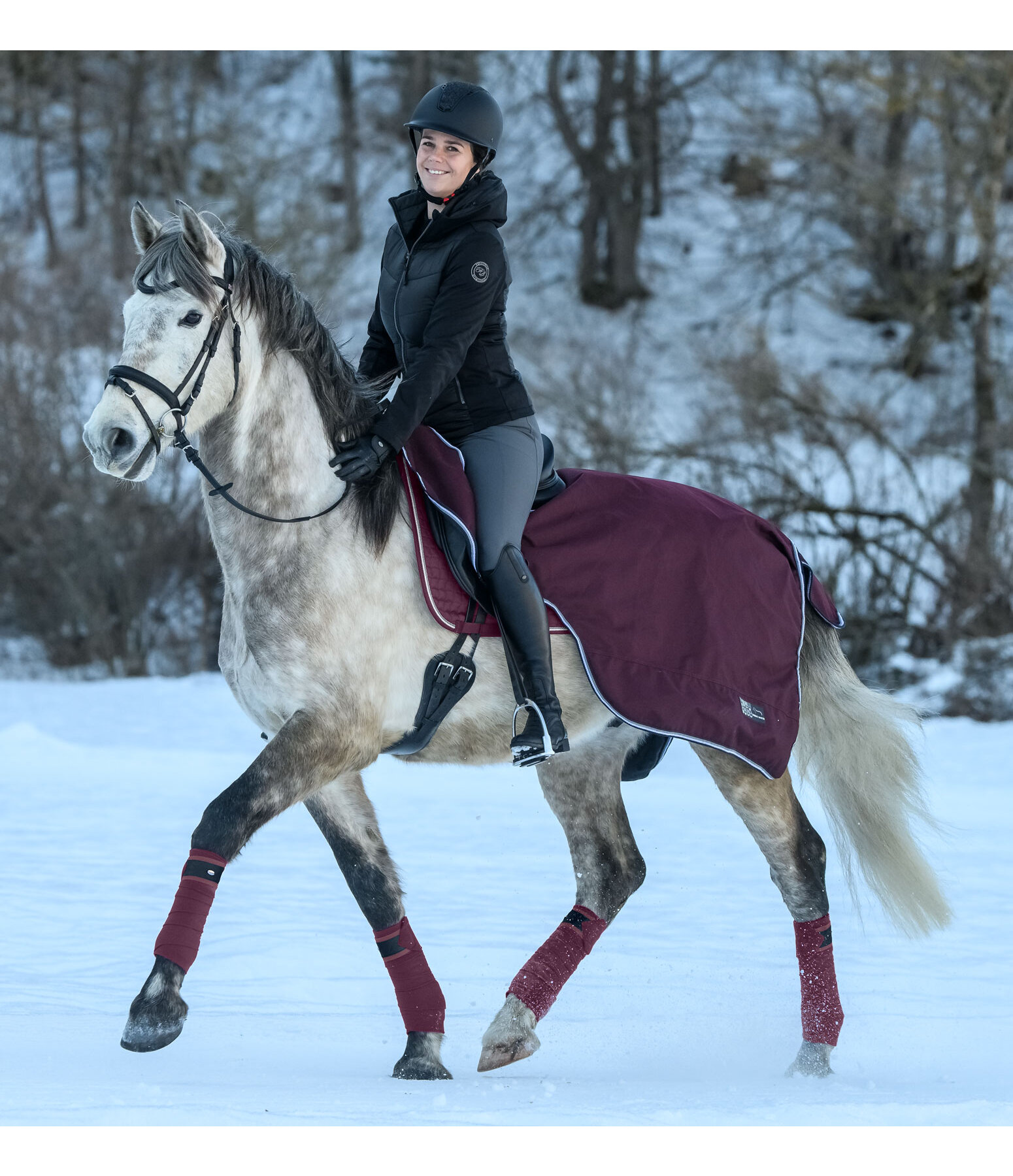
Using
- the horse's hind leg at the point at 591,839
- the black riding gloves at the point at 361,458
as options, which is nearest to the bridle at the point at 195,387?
the black riding gloves at the point at 361,458

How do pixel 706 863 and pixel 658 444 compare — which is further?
pixel 658 444

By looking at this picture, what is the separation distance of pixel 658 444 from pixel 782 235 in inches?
382

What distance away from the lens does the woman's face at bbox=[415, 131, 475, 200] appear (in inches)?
140

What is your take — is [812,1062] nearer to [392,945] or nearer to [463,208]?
[392,945]

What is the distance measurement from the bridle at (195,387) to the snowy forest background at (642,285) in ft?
20.7

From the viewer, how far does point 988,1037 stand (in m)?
4.04

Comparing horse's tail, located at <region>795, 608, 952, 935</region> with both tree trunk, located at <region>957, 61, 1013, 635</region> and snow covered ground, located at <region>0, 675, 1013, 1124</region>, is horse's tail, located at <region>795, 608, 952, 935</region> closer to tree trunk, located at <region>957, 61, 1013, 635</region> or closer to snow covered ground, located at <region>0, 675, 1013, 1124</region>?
snow covered ground, located at <region>0, 675, 1013, 1124</region>

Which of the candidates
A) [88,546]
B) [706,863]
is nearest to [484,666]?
[706,863]

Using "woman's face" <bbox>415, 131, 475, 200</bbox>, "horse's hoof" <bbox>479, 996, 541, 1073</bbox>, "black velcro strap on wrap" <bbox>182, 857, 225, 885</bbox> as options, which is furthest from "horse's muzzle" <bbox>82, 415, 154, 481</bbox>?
"horse's hoof" <bbox>479, 996, 541, 1073</bbox>

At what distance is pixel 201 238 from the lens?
10.5 ft

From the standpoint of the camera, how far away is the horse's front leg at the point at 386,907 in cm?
366

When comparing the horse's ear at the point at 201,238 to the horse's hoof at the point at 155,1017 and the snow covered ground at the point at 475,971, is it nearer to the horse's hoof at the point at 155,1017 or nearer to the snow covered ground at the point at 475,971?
the horse's hoof at the point at 155,1017

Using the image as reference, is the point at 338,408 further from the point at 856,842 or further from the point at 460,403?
the point at 856,842

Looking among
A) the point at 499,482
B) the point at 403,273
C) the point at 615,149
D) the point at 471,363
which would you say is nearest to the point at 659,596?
the point at 499,482
